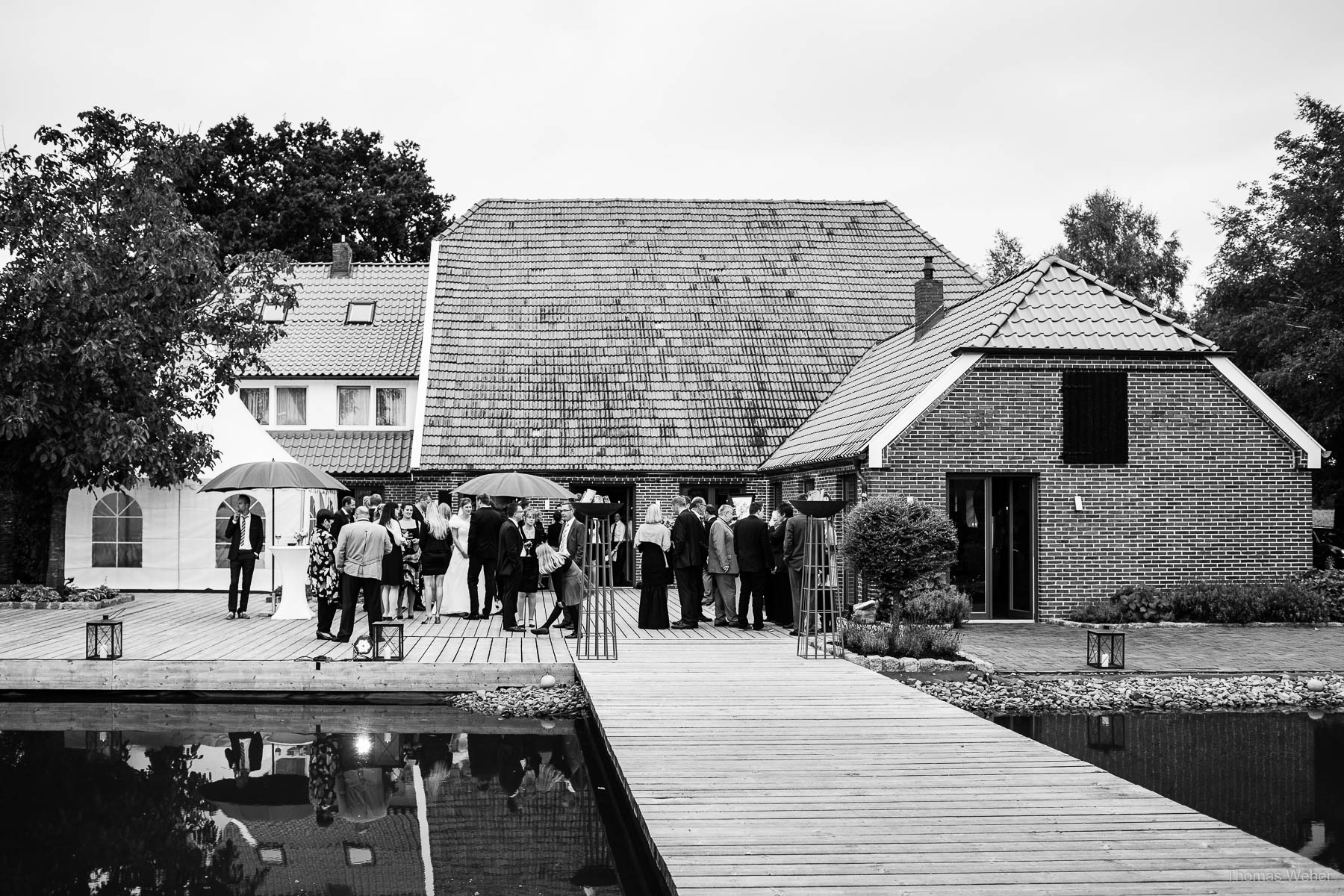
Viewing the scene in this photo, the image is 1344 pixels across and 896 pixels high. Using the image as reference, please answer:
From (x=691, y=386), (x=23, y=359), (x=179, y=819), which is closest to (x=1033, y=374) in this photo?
(x=691, y=386)

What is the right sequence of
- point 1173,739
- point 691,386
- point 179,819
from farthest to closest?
point 691,386
point 1173,739
point 179,819

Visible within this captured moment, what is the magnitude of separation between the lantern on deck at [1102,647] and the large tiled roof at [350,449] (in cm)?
1485

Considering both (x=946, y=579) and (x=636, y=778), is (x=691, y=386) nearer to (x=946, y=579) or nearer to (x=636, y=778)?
(x=946, y=579)

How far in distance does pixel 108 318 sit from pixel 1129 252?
37.4 m

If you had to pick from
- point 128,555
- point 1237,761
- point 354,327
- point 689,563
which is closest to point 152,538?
point 128,555

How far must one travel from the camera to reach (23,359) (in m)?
18.1

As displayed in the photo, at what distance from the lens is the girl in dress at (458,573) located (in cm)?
1750

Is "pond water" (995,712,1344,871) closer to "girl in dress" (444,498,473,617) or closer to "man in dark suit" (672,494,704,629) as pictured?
"man in dark suit" (672,494,704,629)

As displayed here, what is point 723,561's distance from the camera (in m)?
16.3

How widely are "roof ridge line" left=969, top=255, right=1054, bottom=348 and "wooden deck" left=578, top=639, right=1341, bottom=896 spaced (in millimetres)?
8189

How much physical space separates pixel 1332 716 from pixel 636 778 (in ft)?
25.6

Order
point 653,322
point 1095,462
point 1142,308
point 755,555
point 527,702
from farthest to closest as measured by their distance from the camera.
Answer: point 653,322 → point 1142,308 → point 1095,462 → point 755,555 → point 527,702

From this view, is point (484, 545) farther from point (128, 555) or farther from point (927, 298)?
point (927, 298)

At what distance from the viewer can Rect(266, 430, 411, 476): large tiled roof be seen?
80.5 ft
